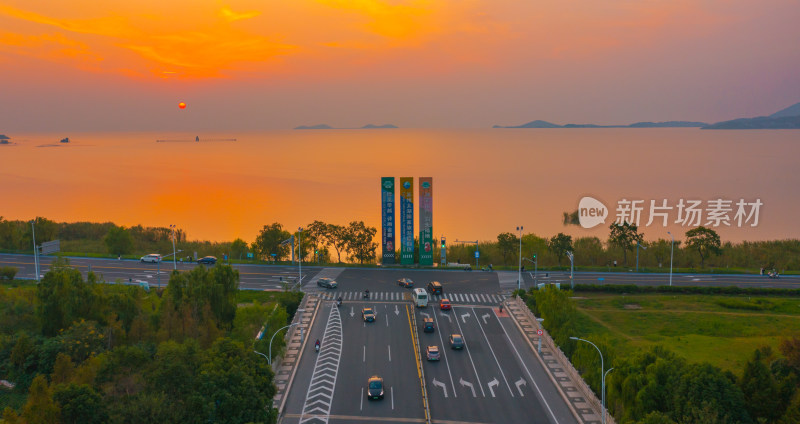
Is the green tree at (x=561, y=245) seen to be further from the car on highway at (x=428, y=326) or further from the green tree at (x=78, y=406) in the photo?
the green tree at (x=78, y=406)

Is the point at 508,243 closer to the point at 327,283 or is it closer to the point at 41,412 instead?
the point at 327,283

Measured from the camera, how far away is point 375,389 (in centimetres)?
3706

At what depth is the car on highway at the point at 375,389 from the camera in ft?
121

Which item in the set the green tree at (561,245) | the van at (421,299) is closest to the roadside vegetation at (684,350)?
the van at (421,299)

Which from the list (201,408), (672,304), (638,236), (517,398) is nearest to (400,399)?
(517,398)

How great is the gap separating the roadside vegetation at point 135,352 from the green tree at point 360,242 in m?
22.2

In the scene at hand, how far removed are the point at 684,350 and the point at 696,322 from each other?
29.3 ft

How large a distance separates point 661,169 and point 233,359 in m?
176

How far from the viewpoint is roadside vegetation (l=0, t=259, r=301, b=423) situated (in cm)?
2739

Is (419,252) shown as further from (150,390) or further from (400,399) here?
(150,390)

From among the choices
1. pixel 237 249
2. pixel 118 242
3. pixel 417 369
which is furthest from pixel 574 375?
pixel 118 242

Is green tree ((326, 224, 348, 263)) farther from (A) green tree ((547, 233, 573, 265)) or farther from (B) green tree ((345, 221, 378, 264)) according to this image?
(A) green tree ((547, 233, 573, 265))

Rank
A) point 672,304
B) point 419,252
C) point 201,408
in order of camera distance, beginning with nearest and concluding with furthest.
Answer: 1. point 201,408
2. point 672,304
3. point 419,252

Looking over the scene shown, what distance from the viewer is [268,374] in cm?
3281
